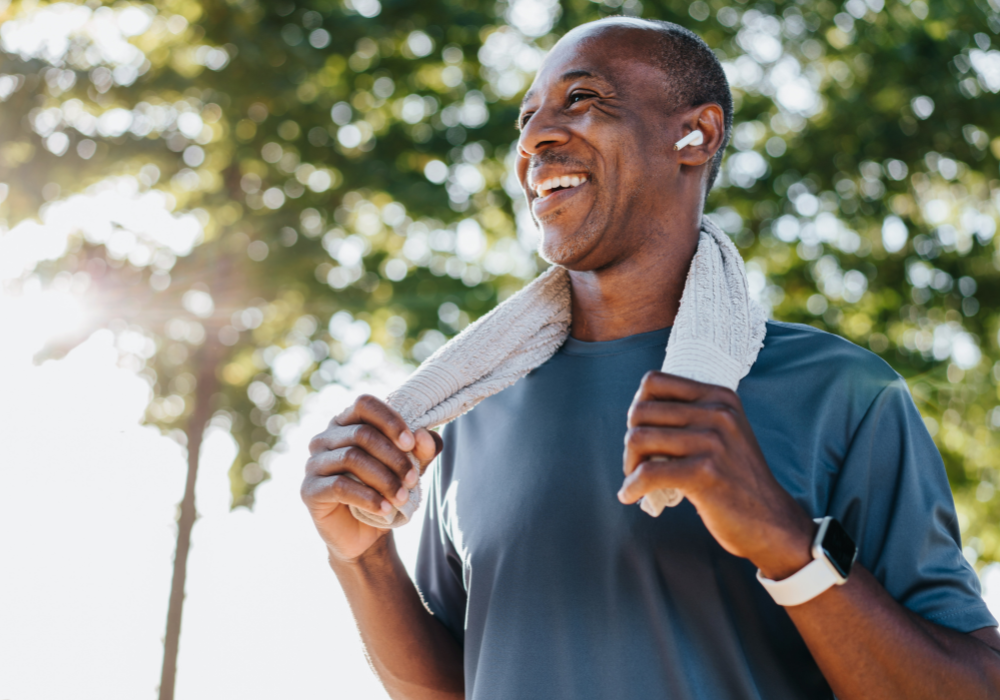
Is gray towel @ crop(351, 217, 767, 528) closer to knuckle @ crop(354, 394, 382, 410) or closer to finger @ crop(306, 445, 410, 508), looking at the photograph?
finger @ crop(306, 445, 410, 508)

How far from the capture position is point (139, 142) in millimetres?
7859

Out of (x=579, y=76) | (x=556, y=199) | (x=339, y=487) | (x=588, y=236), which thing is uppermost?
(x=579, y=76)

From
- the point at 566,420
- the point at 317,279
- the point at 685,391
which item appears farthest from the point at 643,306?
the point at 317,279

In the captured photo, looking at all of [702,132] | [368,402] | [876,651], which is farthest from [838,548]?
[702,132]

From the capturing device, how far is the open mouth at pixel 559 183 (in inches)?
82.1

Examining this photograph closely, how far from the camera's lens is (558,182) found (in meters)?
2.11

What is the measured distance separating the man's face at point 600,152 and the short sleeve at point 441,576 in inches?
28.0

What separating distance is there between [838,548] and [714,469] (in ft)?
0.87

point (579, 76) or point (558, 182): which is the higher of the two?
point (579, 76)

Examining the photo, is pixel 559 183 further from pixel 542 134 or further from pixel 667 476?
pixel 667 476

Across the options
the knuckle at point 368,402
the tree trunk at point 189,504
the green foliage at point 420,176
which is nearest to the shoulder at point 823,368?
the knuckle at point 368,402

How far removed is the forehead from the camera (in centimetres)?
216

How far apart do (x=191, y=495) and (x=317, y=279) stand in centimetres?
214

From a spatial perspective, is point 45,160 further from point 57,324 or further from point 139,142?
point 57,324
